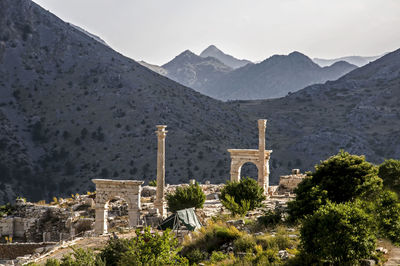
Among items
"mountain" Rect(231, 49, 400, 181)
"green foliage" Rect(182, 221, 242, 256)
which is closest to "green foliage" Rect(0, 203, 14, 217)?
"green foliage" Rect(182, 221, 242, 256)

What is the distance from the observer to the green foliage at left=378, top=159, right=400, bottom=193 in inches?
970

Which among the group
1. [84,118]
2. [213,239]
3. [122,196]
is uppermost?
[84,118]

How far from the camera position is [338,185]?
58.0ft

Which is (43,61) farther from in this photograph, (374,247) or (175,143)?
(374,247)

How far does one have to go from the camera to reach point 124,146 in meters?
70.4

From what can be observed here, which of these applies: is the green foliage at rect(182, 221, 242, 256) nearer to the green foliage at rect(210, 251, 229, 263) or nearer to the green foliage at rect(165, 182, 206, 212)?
the green foliage at rect(210, 251, 229, 263)

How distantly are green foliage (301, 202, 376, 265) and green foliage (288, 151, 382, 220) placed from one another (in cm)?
354

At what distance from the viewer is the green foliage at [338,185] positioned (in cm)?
1708

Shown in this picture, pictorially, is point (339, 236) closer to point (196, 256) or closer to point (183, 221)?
point (196, 256)

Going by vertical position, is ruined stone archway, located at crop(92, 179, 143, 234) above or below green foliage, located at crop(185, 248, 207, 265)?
above

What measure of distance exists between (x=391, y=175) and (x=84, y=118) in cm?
5639

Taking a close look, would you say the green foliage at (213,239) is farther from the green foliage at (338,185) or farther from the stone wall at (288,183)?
the stone wall at (288,183)

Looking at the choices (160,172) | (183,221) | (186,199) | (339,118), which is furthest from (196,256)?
(339,118)

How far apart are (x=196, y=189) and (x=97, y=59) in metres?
62.8
